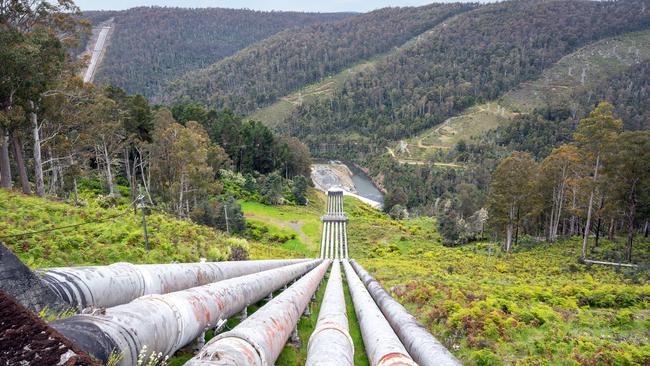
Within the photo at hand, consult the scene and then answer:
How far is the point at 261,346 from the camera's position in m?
7.68

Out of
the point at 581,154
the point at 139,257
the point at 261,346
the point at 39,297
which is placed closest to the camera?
the point at 39,297

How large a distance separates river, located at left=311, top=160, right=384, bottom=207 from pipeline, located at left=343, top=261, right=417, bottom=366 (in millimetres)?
90882

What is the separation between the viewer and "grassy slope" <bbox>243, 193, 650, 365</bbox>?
12672 millimetres

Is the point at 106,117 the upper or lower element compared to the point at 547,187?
upper

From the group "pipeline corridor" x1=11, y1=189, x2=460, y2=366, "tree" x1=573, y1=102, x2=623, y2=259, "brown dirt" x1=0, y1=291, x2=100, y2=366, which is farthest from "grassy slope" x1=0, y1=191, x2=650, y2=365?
"tree" x1=573, y1=102, x2=623, y2=259

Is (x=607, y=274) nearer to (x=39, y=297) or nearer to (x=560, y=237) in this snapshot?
(x=560, y=237)

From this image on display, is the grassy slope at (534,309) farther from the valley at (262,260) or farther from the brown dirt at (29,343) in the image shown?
the brown dirt at (29,343)

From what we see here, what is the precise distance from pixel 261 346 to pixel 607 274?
31.7m

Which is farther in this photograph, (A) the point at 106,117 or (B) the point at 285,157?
Result: (B) the point at 285,157

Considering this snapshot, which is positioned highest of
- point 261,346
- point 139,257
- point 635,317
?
point 261,346

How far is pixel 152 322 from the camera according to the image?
702cm

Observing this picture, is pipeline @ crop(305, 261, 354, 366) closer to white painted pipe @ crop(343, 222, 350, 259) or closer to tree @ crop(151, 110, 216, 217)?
tree @ crop(151, 110, 216, 217)

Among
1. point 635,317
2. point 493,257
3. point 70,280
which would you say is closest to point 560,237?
point 493,257

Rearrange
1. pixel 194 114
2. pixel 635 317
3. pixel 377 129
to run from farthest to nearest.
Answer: pixel 377 129 < pixel 194 114 < pixel 635 317
